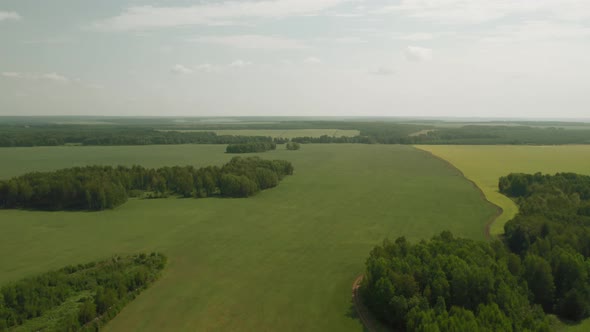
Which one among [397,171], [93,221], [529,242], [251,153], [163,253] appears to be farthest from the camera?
[251,153]

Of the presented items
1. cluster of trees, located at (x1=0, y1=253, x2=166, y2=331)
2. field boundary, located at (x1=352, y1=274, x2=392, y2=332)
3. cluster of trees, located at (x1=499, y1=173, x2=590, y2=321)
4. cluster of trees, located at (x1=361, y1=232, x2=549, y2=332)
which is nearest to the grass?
cluster of trees, located at (x1=499, y1=173, x2=590, y2=321)

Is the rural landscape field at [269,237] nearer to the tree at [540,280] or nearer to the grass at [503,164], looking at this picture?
the grass at [503,164]

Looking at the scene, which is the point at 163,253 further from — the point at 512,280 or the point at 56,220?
the point at 512,280

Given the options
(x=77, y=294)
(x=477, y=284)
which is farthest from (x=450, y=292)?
(x=77, y=294)

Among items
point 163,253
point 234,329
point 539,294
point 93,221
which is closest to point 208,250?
point 163,253

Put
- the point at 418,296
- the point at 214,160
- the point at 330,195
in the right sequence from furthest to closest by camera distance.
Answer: the point at 214,160, the point at 330,195, the point at 418,296

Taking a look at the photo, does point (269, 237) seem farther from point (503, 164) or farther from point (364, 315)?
point (503, 164)
